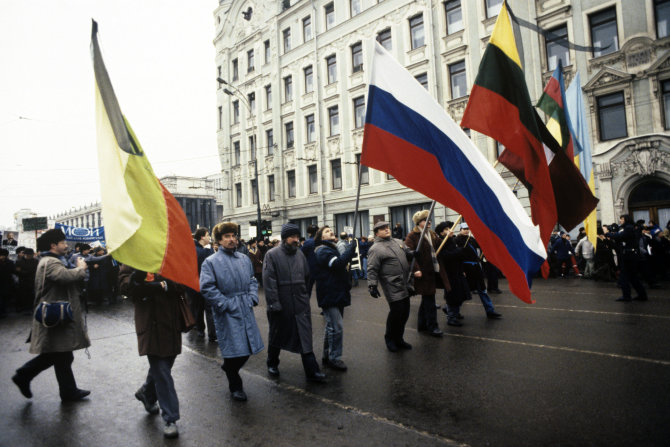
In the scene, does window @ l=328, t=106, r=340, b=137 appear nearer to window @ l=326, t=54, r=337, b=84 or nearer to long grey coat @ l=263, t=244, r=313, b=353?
window @ l=326, t=54, r=337, b=84

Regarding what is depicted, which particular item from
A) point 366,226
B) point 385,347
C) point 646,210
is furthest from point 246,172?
point 385,347

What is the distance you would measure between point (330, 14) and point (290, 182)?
1144cm

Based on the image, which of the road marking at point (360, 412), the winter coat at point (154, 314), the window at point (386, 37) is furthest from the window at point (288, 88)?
the winter coat at point (154, 314)

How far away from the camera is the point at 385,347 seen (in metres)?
6.48

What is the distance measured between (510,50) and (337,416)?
4.56 meters

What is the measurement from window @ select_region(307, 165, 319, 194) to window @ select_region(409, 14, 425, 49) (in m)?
10.00

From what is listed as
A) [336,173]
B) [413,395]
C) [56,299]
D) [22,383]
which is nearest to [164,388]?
[56,299]

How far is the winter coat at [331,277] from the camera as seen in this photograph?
18.3 feet

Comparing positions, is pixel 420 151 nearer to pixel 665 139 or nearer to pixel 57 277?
pixel 57 277

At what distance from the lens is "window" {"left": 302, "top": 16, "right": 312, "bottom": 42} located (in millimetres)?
29328

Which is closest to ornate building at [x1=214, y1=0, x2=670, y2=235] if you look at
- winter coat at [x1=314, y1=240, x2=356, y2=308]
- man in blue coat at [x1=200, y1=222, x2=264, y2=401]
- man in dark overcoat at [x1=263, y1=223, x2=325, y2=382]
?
winter coat at [x1=314, y1=240, x2=356, y2=308]

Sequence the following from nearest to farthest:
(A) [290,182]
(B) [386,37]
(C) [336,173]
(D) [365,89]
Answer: (B) [386,37] < (D) [365,89] < (C) [336,173] < (A) [290,182]

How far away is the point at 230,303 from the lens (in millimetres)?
4500

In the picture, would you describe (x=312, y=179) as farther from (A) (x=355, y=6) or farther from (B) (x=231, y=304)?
(B) (x=231, y=304)
